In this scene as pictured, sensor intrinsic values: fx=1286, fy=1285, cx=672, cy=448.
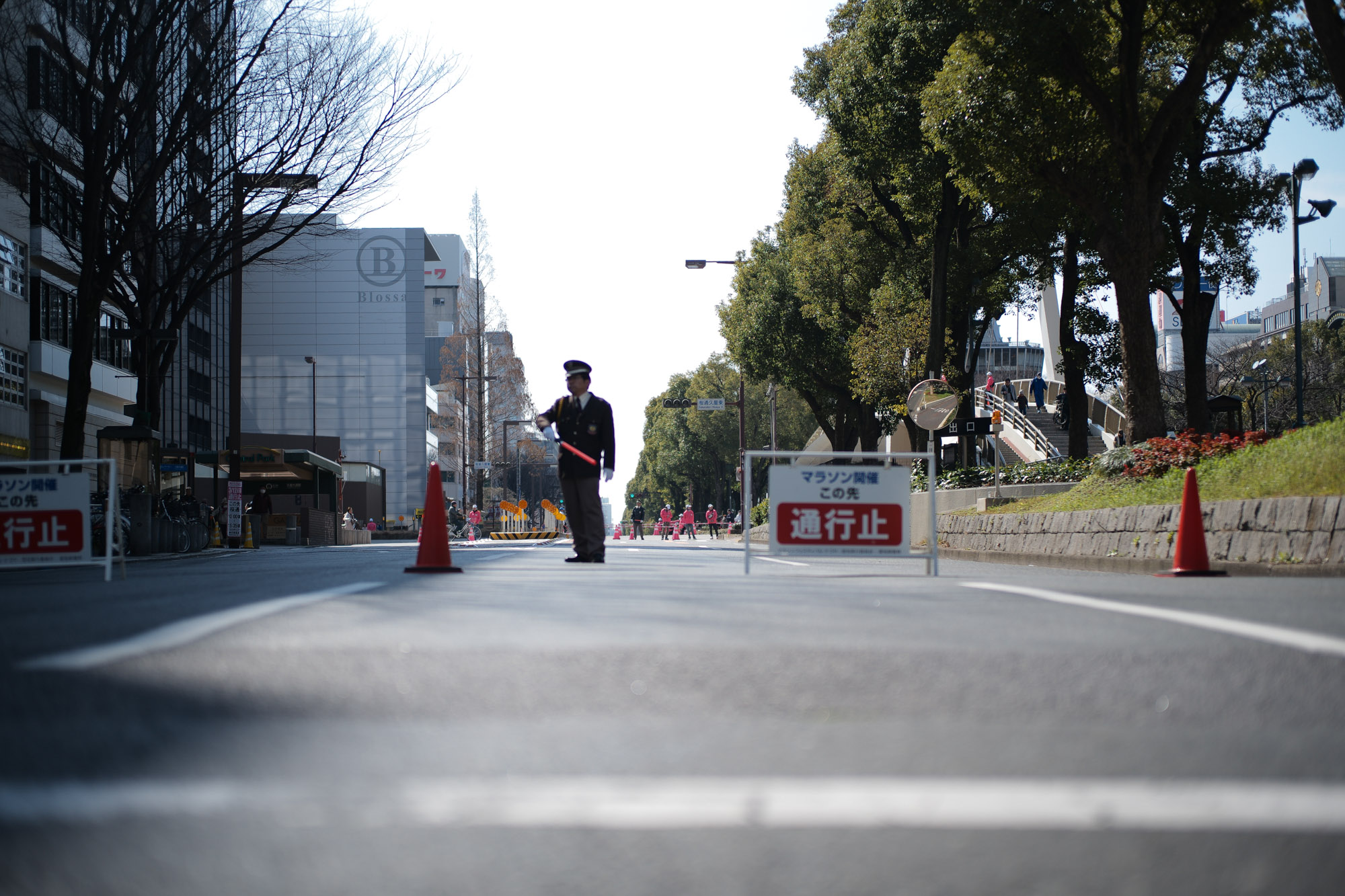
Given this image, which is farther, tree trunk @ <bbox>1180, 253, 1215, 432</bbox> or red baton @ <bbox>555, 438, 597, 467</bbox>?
tree trunk @ <bbox>1180, 253, 1215, 432</bbox>

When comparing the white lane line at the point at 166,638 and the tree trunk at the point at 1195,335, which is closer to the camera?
the white lane line at the point at 166,638

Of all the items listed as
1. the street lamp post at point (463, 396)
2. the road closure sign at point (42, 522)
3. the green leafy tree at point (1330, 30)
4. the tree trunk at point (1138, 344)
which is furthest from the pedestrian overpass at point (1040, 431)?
the road closure sign at point (42, 522)

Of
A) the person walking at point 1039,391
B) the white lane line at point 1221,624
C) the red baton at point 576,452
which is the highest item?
the person walking at point 1039,391

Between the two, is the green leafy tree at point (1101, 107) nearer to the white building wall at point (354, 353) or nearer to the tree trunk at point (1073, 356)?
the tree trunk at point (1073, 356)

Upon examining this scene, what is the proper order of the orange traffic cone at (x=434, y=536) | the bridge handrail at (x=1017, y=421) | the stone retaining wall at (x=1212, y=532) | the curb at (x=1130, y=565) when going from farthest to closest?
the bridge handrail at (x=1017, y=421) → the stone retaining wall at (x=1212, y=532) → the curb at (x=1130, y=565) → the orange traffic cone at (x=434, y=536)

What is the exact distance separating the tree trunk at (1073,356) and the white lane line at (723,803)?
30.0 meters

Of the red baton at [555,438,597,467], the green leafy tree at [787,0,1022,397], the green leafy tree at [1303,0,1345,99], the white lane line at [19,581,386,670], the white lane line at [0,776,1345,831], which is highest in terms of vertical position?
the green leafy tree at [787,0,1022,397]

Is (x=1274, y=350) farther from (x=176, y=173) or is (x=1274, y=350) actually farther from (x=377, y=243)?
(x=377, y=243)

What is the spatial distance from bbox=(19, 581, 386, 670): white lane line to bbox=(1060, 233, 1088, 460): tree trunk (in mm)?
27246

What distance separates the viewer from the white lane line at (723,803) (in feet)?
7.73

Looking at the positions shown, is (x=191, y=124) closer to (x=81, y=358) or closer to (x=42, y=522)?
(x=81, y=358)

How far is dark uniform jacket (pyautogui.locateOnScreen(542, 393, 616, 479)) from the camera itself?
11992mm

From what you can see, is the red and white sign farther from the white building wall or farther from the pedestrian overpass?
the white building wall

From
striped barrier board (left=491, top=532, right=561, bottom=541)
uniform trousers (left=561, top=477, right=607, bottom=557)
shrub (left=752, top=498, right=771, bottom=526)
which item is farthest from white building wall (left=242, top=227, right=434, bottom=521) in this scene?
uniform trousers (left=561, top=477, right=607, bottom=557)
